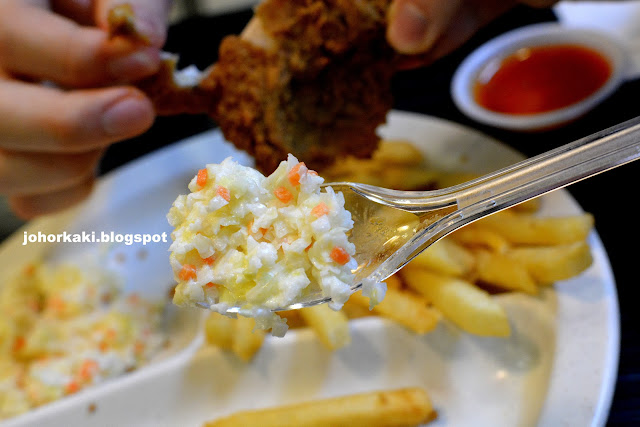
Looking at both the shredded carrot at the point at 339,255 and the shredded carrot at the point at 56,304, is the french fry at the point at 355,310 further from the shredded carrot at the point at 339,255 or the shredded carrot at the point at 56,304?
the shredded carrot at the point at 56,304

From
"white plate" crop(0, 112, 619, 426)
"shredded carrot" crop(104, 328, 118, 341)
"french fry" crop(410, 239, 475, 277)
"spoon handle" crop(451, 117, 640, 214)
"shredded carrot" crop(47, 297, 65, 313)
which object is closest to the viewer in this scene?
"spoon handle" crop(451, 117, 640, 214)

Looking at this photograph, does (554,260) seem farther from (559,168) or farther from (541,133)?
(541,133)

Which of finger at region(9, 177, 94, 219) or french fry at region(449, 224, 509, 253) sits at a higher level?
french fry at region(449, 224, 509, 253)

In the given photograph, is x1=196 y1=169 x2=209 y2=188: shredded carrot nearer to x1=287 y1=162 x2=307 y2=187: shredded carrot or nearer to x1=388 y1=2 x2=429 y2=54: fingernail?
x1=287 y1=162 x2=307 y2=187: shredded carrot

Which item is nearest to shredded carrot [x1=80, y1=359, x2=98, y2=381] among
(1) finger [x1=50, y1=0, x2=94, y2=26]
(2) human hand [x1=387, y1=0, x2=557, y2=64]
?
(1) finger [x1=50, y1=0, x2=94, y2=26]

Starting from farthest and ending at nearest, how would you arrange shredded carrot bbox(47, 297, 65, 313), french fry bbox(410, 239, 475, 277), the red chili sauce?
the red chili sauce → shredded carrot bbox(47, 297, 65, 313) → french fry bbox(410, 239, 475, 277)

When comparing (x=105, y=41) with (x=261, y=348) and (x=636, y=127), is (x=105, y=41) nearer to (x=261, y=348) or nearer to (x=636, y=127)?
(x=261, y=348)

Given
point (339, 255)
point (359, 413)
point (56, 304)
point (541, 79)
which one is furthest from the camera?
point (541, 79)

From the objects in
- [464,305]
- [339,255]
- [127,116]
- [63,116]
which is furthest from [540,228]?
[63,116]
